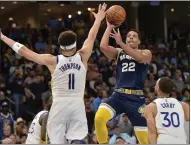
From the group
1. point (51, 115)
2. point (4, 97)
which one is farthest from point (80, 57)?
point (4, 97)

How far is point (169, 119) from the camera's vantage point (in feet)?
24.8

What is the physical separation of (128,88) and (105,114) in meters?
0.61

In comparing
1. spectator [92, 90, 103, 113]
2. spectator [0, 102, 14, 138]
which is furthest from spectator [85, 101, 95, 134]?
spectator [0, 102, 14, 138]

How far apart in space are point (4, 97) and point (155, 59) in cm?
712

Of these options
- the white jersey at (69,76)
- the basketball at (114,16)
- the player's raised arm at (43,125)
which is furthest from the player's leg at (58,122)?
the basketball at (114,16)

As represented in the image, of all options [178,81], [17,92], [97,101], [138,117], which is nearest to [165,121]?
[138,117]

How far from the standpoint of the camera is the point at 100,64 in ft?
63.6

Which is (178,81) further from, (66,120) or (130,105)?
(66,120)

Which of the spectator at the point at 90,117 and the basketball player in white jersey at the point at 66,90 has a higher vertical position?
the basketball player in white jersey at the point at 66,90

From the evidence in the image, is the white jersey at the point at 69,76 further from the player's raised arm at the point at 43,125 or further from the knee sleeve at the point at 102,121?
the knee sleeve at the point at 102,121

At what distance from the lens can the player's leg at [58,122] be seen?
7.57 m

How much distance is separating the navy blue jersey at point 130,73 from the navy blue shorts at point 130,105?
0.18 meters

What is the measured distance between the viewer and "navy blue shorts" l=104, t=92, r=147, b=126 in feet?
28.6

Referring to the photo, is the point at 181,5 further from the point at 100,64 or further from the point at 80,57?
the point at 80,57
